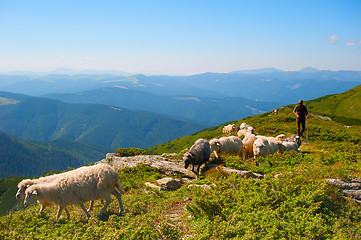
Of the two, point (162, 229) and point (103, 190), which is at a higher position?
point (162, 229)

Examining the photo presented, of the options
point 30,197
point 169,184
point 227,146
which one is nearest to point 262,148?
point 227,146

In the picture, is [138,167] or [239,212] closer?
[239,212]

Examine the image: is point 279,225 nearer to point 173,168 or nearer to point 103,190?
point 103,190

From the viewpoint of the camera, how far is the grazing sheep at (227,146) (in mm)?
18656

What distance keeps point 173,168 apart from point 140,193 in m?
4.79

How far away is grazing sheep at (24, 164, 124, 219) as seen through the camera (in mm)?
9195

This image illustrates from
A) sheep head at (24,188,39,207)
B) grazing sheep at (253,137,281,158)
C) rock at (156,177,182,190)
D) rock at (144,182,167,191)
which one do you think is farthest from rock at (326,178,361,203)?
sheep head at (24,188,39,207)

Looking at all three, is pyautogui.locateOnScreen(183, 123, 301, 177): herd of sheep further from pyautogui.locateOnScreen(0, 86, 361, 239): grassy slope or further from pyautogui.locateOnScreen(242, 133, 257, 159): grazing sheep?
pyautogui.locateOnScreen(0, 86, 361, 239): grassy slope

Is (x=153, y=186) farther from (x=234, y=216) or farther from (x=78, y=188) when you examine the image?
(x=234, y=216)

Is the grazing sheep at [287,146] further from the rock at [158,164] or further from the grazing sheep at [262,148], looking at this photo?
the rock at [158,164]

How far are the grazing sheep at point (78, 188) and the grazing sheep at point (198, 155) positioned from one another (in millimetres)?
6392

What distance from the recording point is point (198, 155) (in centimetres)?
1555

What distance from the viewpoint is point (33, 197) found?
9.22m

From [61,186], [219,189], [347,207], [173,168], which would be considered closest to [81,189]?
[61,186]
